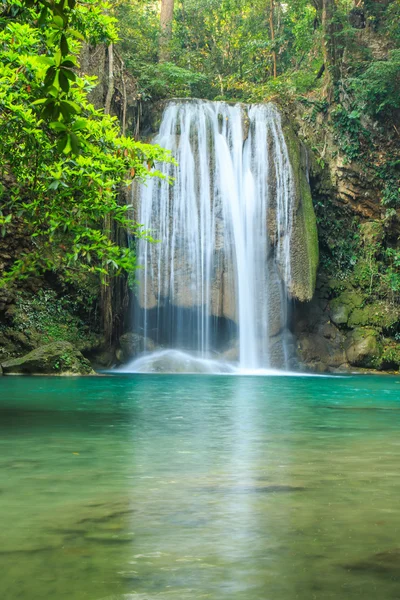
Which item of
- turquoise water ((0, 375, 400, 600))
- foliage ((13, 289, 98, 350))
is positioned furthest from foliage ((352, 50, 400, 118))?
turquoise water ((0, 375, 400, 600))

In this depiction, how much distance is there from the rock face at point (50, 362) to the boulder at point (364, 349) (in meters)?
8.13

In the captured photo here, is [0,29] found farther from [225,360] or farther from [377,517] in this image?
Answer: [225,360]

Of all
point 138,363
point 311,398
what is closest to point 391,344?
point 138,363

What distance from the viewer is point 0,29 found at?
9.84m

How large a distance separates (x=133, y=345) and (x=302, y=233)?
5993 millimetres

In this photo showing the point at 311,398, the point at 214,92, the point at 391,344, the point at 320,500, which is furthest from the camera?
the point at 214,92

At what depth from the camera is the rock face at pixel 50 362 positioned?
17.1 meters

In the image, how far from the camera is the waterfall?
2202cm

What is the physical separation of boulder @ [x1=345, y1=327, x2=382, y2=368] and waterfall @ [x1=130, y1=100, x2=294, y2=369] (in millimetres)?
1986

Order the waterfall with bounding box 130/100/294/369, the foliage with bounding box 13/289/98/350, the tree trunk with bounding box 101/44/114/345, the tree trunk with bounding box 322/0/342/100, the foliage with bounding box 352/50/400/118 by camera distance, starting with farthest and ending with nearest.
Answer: the tree trunk with bounding box 322/0/342/100 < the foliage with bounding box 352/50/400/118 < the waterfall with bounding box 130/100/294/369 < the tree trunk with bounding box 101/44/114/345 < the foliage with bounding box 13/289/98/350

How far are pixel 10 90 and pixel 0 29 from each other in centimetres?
205

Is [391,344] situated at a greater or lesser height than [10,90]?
lesser

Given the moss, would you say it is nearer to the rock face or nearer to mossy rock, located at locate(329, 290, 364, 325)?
mossy rock, located at locate(329, 290, 364, 325)

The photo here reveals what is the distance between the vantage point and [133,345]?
21672 millimetres
